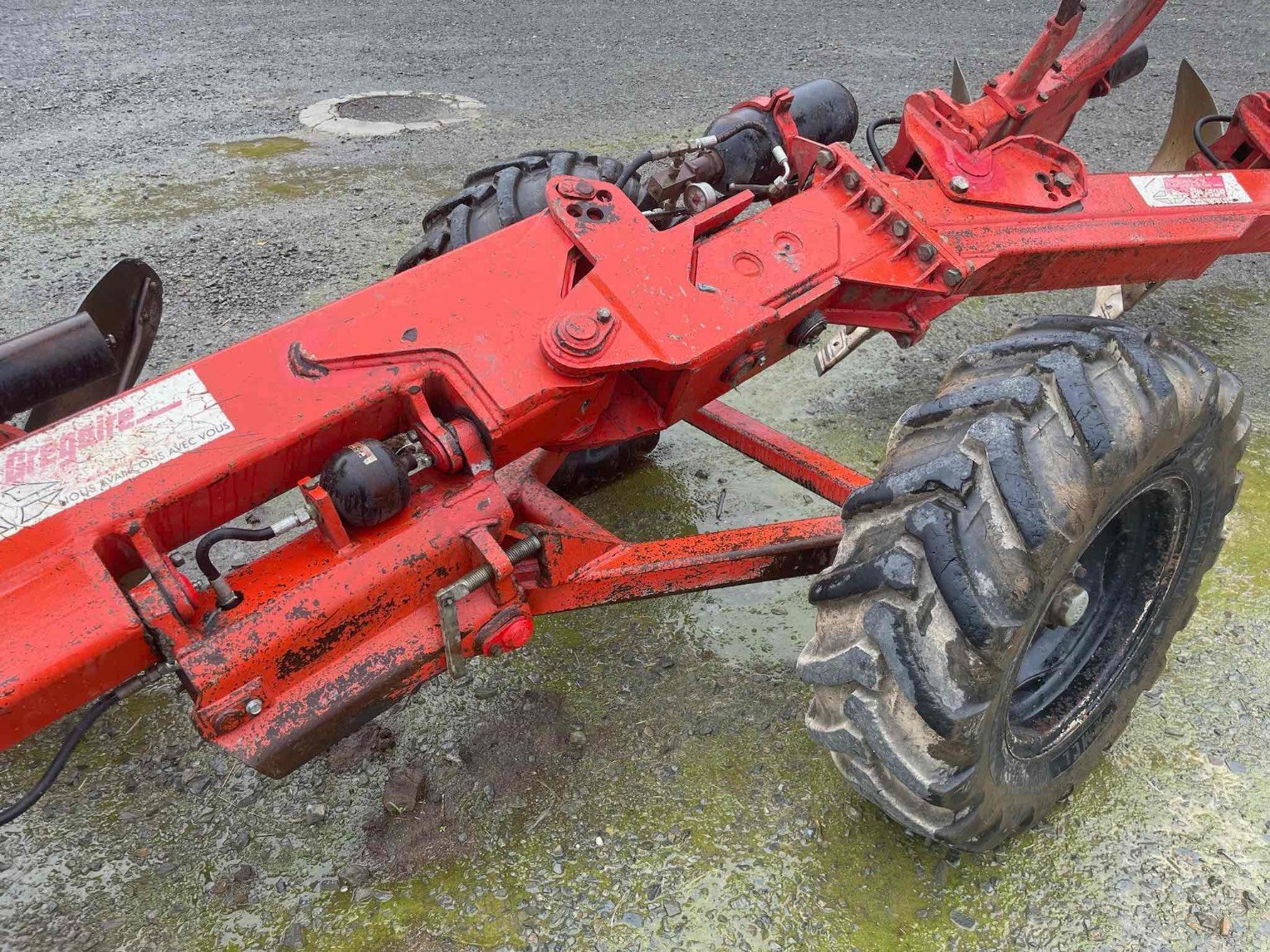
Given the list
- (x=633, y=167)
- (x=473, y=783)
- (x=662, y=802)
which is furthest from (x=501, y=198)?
(x=662, y=802)

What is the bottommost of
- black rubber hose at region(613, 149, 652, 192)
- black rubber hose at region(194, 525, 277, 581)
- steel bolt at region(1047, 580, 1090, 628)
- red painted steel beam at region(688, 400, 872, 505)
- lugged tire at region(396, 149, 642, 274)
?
red painted steel beam at region(688, 400, 872, 505)

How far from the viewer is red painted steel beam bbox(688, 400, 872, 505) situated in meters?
2.66

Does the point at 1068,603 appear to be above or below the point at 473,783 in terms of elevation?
above

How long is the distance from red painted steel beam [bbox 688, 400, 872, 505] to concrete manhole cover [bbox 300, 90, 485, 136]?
4494 millimetres

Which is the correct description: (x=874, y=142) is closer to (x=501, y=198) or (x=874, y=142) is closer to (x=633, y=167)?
(x=633, y=167)

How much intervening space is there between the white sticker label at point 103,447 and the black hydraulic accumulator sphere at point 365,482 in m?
0.22

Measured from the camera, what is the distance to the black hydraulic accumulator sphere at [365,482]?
1743 mm

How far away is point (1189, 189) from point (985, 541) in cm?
167

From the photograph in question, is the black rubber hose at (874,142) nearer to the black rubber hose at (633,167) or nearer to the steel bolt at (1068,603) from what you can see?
the black rubber hose at (633,167)

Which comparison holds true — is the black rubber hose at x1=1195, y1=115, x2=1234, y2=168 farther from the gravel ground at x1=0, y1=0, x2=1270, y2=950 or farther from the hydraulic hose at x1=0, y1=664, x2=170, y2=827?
the hydraulic hose at x1=0, y1=664, x2=170, y2=827

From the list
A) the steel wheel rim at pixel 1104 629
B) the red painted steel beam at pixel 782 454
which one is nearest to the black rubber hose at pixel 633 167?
the red painted steel beam at pixel 782 454

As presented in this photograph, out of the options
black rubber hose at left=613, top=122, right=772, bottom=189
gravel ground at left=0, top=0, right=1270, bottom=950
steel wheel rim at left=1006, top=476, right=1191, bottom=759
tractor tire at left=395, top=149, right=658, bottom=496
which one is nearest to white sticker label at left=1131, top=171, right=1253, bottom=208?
steel wheel rim at left=1006, top=476, right=1191, bottom=759

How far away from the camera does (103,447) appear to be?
1.71m

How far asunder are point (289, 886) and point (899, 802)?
141 cm
